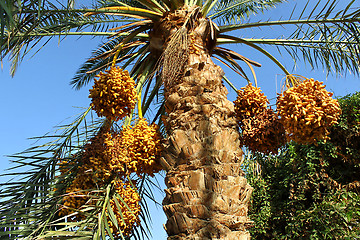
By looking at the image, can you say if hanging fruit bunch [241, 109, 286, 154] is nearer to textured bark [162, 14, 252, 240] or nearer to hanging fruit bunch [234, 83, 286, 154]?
hanging fruit bunch [234, 83, 286, 154]

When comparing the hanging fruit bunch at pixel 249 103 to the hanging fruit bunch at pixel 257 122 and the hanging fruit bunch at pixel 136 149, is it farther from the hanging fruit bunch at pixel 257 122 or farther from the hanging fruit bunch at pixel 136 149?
the hanging fruit bunch at pixel 136 149

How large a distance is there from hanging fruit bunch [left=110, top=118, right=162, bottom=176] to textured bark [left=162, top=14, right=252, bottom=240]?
0.14 m

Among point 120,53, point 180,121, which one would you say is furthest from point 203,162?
point 120,53

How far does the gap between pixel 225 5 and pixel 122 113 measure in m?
3.40

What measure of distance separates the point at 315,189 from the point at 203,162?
3669 mm

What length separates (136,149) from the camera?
270cm

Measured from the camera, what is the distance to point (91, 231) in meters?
2.44

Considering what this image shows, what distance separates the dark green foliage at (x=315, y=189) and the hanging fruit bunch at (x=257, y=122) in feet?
7.25

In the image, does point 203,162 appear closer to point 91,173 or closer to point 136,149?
point 136,149

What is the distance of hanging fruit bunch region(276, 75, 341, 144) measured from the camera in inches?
96.3

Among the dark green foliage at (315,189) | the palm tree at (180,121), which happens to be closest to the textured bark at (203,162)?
the palm tree at (180,121)

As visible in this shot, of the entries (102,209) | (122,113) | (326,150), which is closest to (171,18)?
(122,113)

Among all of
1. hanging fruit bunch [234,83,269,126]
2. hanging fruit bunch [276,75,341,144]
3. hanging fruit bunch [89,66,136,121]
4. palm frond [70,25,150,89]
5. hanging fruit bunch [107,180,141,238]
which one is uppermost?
palm frond [70,25,150,89]

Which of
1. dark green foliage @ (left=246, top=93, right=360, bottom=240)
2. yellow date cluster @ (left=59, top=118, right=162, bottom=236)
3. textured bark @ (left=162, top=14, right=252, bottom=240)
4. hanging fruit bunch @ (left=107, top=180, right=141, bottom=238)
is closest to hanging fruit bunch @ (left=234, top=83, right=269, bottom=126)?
textured bark @ (left=162, top=14, right=252, bottom=240)
